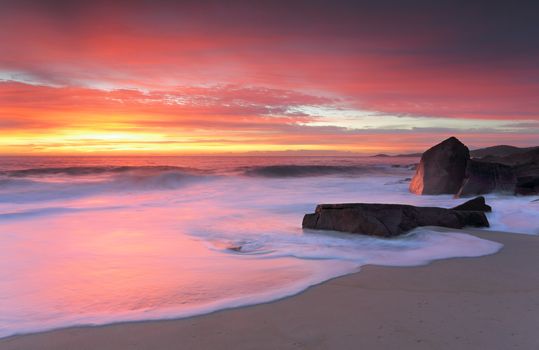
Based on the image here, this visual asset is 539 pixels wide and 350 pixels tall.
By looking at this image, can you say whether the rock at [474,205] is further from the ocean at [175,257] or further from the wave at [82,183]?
the wave at [82,183]

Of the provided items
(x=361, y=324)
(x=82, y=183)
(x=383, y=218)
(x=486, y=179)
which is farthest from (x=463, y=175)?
(x=82, y=183)

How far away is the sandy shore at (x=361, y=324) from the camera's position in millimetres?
2926

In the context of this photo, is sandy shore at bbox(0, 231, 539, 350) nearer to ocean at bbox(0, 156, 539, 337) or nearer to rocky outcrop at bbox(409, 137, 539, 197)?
ocean at bbox(0, 156, 539, 337)

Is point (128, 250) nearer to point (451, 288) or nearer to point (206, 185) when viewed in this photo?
point (451, 288)

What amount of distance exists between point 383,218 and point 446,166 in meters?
7.02

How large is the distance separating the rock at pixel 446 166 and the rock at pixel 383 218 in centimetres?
554

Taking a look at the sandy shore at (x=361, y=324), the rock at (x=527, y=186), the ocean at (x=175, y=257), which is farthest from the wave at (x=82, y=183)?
the rock at (x=527, y=186)

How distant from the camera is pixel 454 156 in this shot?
12.7m

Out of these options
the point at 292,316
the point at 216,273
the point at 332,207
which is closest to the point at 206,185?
the point at 332,207

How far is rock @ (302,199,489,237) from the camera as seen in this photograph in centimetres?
668

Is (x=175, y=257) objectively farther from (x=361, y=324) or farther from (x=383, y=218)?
(x=383, y=218)

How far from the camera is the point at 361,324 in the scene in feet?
10.5

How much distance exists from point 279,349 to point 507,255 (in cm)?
393

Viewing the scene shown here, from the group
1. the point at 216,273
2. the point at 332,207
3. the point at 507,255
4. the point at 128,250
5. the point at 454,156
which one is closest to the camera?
the point at 216,273
